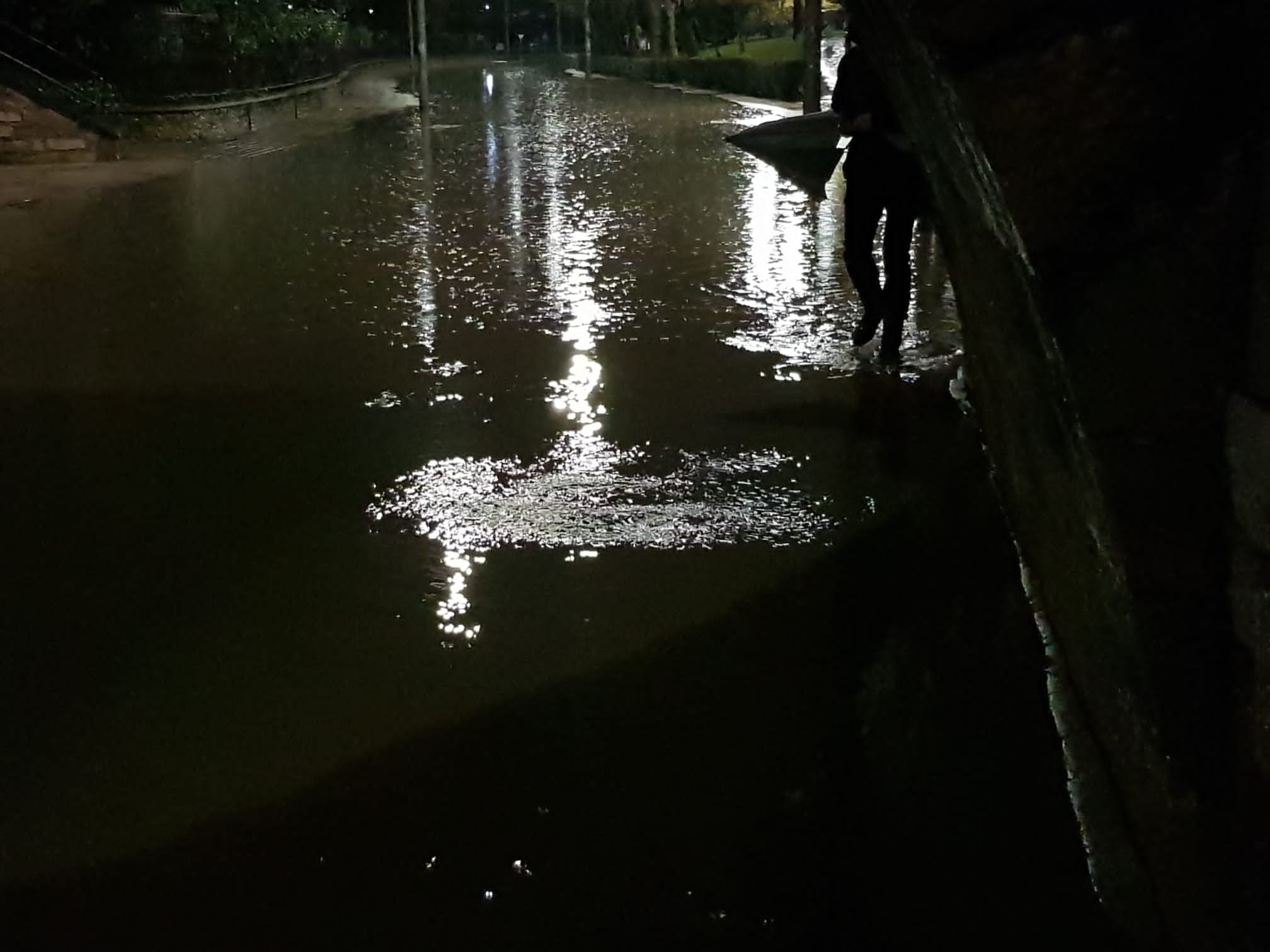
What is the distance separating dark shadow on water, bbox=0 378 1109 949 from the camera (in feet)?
9.21

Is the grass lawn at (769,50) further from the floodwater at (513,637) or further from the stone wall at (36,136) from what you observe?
the floodwater at (513,637)

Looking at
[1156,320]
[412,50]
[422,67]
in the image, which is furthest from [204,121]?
[1156,320]

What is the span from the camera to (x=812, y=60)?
67.1ft

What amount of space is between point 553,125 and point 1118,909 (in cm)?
2276

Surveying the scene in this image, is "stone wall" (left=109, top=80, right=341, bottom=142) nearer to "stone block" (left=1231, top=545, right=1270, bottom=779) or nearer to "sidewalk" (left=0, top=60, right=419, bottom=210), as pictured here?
"sidewalk" (left=0, top=60, right=419, bottom=210)

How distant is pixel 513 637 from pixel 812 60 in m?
18.4

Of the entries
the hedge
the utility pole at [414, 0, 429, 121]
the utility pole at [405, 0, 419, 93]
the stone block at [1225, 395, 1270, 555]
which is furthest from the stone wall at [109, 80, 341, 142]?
the stone block at [1225, 395, 1270, 555]

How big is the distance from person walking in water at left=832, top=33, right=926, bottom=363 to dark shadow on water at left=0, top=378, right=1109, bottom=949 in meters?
2.94

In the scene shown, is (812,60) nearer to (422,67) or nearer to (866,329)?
(422,67)

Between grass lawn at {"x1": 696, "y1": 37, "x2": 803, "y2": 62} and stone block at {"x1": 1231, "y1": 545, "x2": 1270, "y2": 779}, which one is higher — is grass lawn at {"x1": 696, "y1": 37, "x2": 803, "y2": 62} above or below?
above

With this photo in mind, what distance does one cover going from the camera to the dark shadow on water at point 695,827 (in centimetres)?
281

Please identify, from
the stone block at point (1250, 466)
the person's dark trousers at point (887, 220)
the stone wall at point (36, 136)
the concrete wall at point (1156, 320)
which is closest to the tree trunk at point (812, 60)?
the stone wall at point (36, 136)

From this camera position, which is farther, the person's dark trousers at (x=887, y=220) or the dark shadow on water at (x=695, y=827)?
the person's dark trousers at (x=887, y=220)

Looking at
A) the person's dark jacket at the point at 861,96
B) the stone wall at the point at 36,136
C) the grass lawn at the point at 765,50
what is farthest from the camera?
the grass lawn at the point at 765,50
